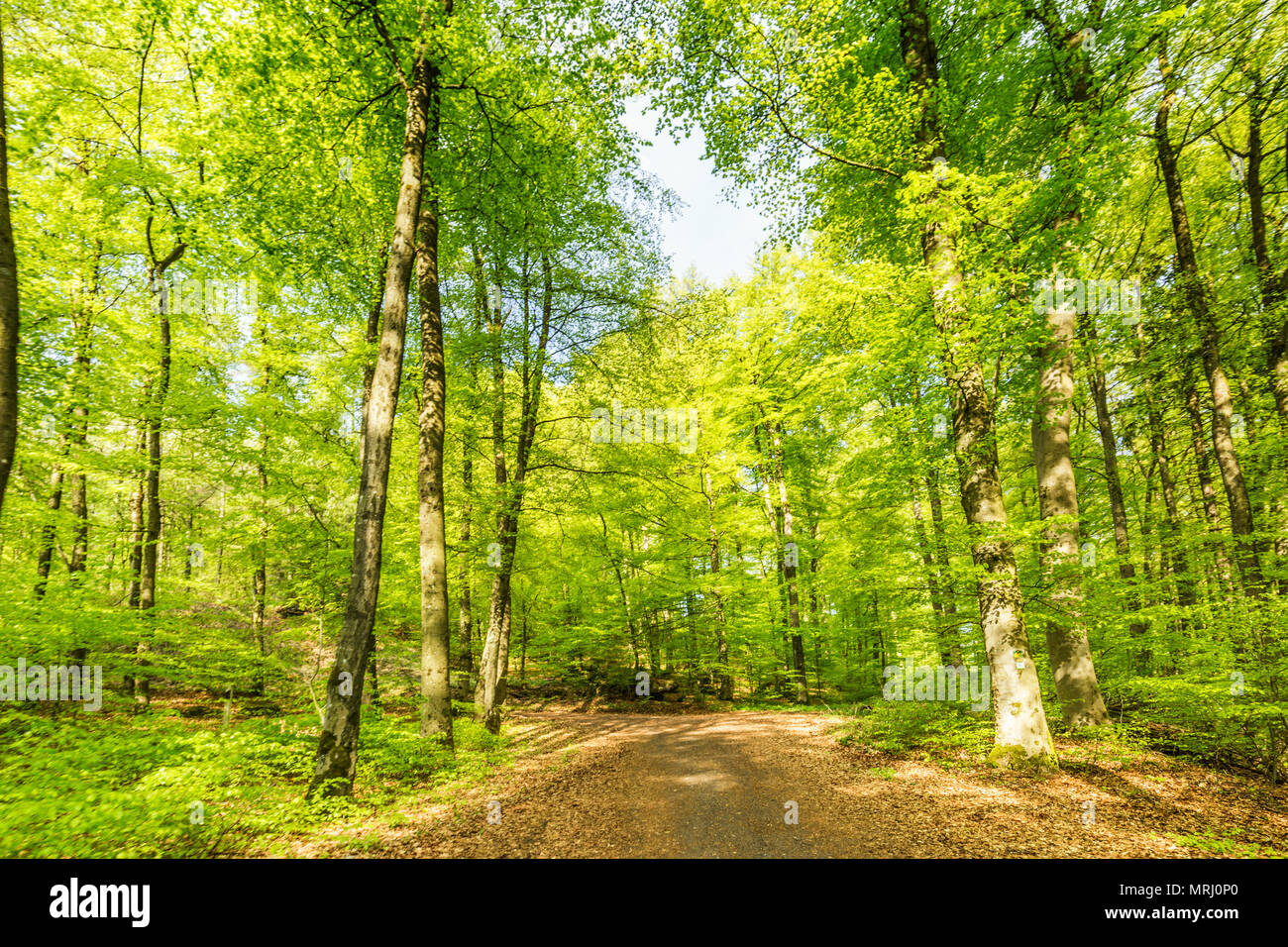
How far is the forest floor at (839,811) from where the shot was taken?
15.1 ft

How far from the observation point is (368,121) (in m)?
8.02

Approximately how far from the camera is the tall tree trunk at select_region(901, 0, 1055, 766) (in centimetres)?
673

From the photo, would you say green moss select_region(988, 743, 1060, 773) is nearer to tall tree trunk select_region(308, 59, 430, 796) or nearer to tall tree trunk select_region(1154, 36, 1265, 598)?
tall tree trunk select_region(1154, 36, 1265, 598)

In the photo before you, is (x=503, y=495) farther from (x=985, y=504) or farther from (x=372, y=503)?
(x=985, y=504)

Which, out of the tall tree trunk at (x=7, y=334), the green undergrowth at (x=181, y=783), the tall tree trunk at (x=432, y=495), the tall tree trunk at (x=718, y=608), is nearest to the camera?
the green undergrowth at (x=181, y=783)

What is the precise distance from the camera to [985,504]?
7.32 meters

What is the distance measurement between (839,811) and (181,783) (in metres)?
7.30

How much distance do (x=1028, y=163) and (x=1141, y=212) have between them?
23.4 ft

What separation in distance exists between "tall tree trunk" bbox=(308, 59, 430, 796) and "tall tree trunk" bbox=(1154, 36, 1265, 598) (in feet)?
43.9

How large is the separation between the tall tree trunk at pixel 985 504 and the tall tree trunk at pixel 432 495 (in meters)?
8.63

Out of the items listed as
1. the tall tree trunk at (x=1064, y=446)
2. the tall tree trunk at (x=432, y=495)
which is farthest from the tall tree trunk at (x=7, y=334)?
the tall tree trunk at (x=1064, y=446)

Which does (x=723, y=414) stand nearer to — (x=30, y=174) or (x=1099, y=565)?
(x=1099, y=565)

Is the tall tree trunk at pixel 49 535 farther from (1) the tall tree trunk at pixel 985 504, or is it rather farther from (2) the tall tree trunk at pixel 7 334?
(1) the tall tree trunk at pixel 985 504
